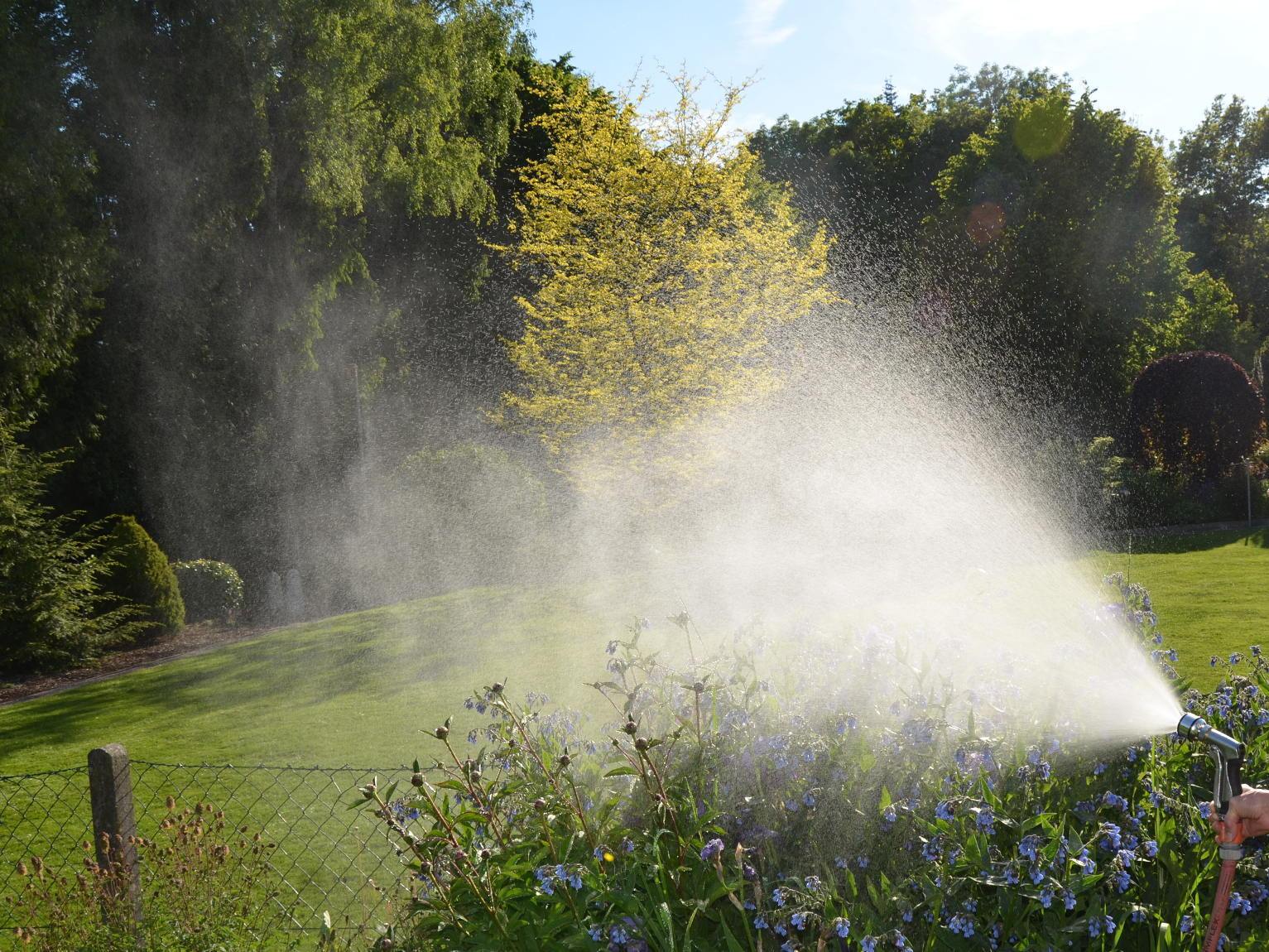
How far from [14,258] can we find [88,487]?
409 cm

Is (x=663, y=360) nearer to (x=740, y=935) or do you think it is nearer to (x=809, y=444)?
(x=809, y=444)

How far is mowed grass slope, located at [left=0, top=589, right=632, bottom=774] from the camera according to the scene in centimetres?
723

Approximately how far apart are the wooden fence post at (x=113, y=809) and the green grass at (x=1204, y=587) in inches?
215

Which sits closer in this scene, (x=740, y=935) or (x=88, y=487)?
(x=740, y=935)

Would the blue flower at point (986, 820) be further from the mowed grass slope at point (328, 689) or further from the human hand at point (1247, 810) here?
the mowed grass slope at point (328, 689)

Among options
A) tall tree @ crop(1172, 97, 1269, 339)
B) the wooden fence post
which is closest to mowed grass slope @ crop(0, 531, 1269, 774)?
the wooden fence post

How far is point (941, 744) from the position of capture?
9.82 ft

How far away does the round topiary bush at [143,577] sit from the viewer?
40.9 ft

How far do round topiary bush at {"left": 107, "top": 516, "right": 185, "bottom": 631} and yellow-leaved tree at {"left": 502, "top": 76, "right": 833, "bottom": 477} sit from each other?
508 cm

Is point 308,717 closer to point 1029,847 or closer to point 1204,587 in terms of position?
point 1029,847

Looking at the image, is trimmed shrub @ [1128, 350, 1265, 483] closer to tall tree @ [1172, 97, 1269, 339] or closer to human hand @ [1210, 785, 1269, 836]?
human hand @ [1210, 785, 1269, 836]

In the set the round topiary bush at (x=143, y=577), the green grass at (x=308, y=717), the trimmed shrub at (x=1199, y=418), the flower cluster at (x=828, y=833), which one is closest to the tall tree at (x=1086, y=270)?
the trimmed shrub at (x=1199, y=418)

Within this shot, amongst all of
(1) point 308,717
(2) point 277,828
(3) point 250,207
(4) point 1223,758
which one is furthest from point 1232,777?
(3) point 250,207

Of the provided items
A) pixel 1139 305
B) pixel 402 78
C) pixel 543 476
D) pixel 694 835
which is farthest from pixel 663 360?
pixel 1139 305
